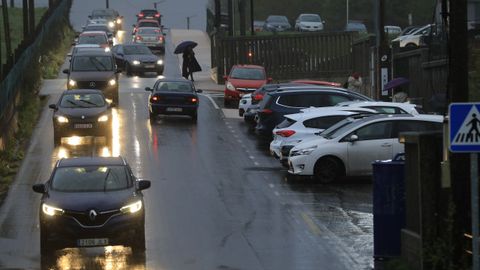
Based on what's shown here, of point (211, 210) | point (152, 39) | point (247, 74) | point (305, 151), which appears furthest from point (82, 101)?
point (152, 39)

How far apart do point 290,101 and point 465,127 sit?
71.8 feet

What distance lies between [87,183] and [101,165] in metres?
0.59

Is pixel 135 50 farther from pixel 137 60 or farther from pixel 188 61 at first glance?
pixel 188 61

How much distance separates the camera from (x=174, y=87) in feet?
133

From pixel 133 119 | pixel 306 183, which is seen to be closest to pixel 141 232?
pixel 306 183

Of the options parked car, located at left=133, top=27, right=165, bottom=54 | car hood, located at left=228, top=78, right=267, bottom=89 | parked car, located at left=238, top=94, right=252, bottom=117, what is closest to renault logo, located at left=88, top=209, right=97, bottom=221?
parked car, located at left=238, top=94, right=252, bottom=117

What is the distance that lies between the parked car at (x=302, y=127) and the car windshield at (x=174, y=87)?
10173 mm

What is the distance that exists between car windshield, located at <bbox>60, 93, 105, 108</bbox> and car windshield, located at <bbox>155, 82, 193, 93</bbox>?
541cm

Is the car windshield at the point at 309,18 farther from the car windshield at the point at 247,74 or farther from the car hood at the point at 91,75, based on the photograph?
the car hood at the point at 91,75

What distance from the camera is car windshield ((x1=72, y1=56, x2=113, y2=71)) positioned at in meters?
43.5

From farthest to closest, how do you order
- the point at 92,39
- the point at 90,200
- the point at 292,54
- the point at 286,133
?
1. the point at 92,39
2. the point at 292,54
3. the point at 286,133
4. the point at 90,200

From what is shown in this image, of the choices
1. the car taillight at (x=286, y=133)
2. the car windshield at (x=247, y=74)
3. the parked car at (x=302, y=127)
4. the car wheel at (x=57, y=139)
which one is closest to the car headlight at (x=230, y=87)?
the car windshield at (x=247, y=74)

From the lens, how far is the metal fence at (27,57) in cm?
3469

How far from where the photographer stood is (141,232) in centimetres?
1778
